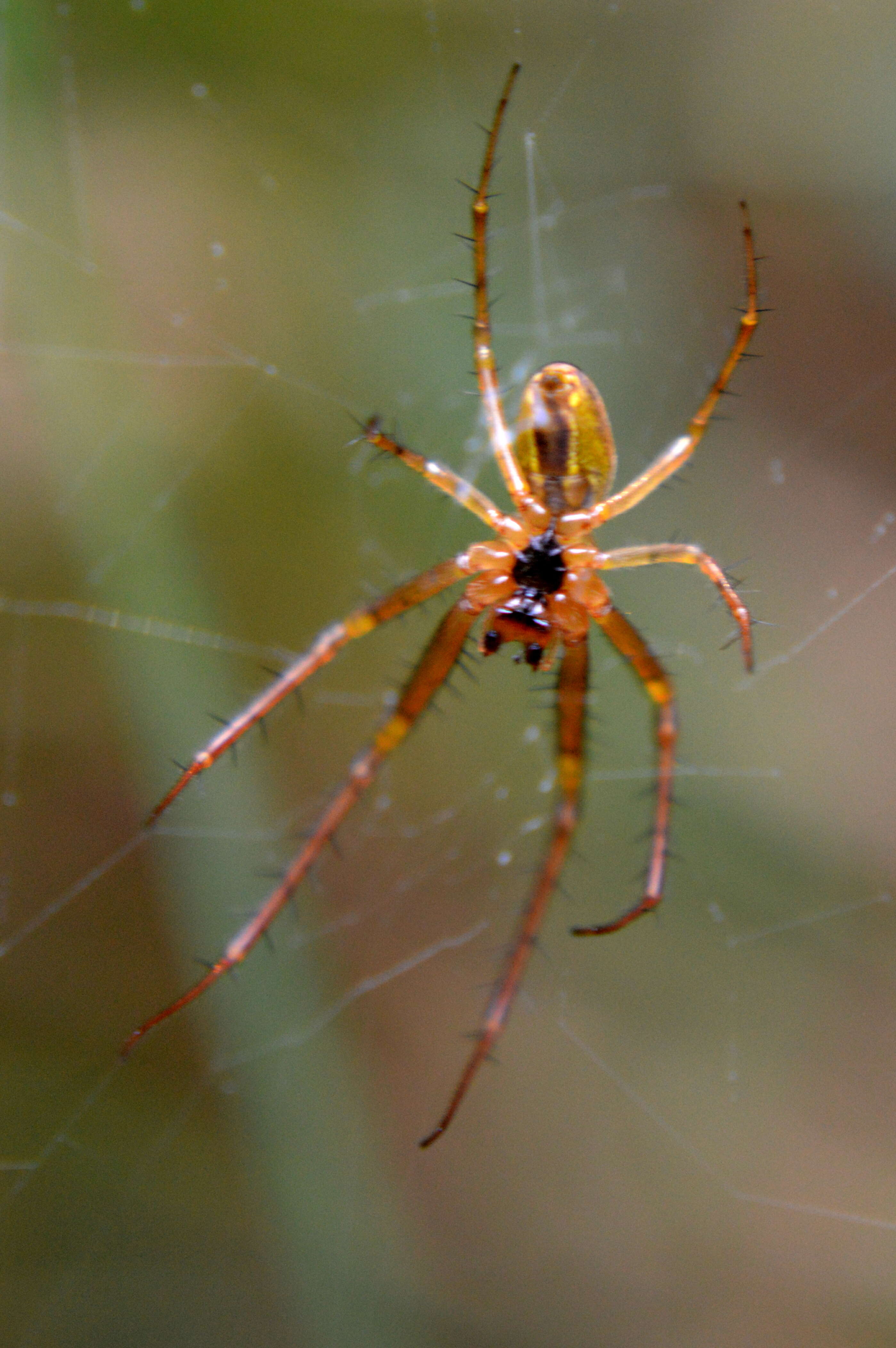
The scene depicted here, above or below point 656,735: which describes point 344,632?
above

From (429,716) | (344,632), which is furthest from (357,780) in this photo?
(429,716)

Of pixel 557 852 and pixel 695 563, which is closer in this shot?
pixel 695 563

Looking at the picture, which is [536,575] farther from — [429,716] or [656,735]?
[429,716]

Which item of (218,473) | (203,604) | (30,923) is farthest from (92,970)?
Answer: (218,473)

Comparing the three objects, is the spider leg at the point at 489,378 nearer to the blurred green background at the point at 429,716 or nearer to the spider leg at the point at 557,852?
the spider leg at the point at 557,852

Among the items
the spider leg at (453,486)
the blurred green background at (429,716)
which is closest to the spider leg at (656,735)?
the spider leg at (453,486)

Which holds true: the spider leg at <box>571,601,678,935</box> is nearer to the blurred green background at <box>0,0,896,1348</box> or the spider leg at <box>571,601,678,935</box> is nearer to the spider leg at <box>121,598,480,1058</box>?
the spider leg at <box>121,598,480,1058</box>

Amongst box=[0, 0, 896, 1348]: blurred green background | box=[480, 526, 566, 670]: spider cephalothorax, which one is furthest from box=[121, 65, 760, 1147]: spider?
box=[0, 0, 896, 1348]: blurred green background
